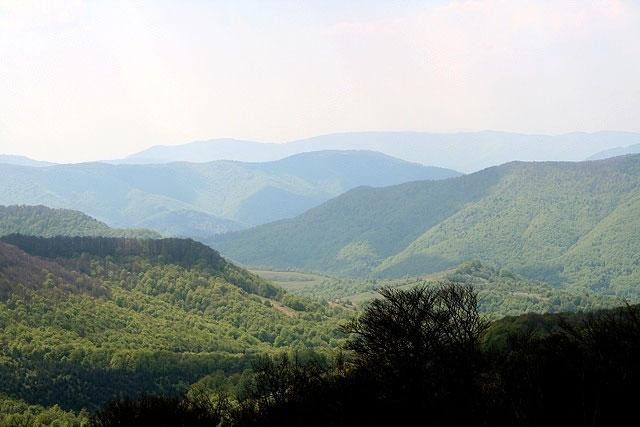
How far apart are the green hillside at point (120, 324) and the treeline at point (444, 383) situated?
3051 inches

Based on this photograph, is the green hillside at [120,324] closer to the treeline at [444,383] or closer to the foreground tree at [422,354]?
the treeline at [444,383]

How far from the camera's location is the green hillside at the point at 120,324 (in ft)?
371

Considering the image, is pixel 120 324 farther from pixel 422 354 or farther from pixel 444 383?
pixel 444 383

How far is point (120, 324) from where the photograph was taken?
508ft

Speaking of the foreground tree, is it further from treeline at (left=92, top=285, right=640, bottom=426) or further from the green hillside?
the green hillside

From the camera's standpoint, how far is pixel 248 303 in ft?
609

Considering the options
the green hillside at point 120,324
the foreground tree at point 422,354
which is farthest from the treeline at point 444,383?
the green hillside at point 120,324

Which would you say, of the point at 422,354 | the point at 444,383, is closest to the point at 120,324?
the point at 422,354

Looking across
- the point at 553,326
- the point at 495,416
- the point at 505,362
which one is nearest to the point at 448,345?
the point at 505,362

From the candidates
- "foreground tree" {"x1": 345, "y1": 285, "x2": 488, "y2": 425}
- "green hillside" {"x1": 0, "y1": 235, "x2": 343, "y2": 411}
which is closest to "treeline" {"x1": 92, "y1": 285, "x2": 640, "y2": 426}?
"foreground tree" {"x1": 345, "y1": 285, "x2": 488, "y2": 425}

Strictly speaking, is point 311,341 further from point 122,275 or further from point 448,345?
point 448,345

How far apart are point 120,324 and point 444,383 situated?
453 ft

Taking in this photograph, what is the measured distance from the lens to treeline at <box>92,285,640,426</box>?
22.9 metres

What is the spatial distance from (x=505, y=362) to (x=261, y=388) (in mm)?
13456
